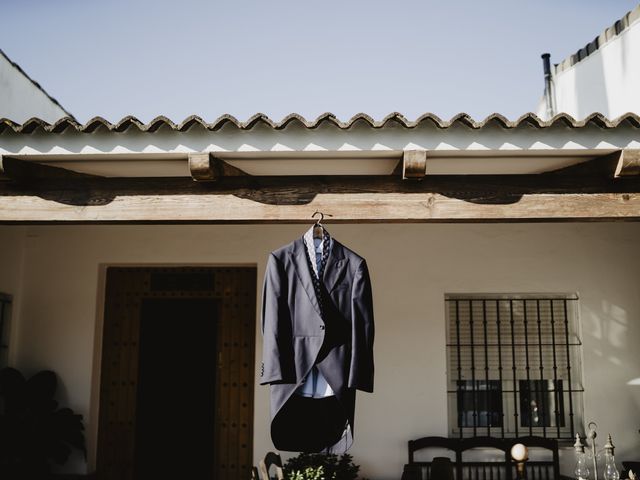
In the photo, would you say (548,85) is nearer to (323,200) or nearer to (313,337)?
(323,200)

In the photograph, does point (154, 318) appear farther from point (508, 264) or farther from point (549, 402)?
point (549, 402)

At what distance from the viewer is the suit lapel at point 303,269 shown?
354 centimetres

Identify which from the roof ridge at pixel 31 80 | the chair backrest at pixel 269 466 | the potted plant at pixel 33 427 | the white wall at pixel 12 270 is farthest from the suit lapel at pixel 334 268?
the roof ridge at pixel 31 80

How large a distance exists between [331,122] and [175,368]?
3691 millimetres

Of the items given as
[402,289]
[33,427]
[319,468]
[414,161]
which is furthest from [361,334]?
[33,427]

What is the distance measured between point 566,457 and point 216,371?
3.31 m

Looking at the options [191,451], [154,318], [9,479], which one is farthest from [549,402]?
[9,479]

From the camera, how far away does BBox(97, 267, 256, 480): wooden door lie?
20.3ft

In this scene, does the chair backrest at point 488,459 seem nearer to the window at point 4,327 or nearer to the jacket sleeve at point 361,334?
the jacket sleeve at point 361,334

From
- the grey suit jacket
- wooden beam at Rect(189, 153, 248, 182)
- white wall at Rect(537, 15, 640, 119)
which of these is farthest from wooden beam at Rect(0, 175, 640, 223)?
white wall at Rect(537, 15, 640, 119)

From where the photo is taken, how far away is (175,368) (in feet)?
21.1

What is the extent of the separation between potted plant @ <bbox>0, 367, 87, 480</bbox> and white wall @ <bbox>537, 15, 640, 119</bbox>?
6181mm

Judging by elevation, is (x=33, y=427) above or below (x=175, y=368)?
below

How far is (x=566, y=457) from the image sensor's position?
586 cm
